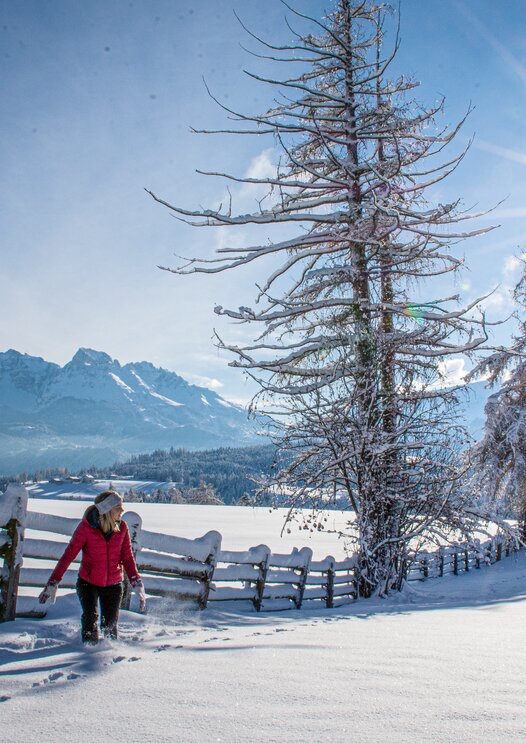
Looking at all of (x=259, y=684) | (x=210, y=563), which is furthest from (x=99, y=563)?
(x=210, y=563)

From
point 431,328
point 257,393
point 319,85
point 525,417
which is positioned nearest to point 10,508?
point 257,393

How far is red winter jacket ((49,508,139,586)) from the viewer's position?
482cm

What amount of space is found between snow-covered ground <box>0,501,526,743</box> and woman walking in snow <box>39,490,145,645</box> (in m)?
0.30

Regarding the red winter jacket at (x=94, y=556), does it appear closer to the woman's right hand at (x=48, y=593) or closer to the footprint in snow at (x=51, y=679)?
the woman's right hand at (x=48, y=593)

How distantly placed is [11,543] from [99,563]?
1.13 meters

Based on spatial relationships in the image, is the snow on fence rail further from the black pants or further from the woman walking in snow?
the black pants

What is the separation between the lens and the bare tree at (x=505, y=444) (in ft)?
63.0

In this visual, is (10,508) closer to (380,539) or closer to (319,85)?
(380,539)

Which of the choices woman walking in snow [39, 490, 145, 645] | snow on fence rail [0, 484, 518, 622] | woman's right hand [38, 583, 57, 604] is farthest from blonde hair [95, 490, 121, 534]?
snow on fence rail [0, 484, 518, 622]

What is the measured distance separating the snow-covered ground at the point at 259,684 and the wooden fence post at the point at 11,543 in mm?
304

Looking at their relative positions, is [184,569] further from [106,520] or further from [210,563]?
[106,520]

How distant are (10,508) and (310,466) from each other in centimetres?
610

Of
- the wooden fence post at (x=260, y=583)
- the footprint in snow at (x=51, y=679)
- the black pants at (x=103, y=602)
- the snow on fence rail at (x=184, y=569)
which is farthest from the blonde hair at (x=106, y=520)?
the wooden fence post at (x=260, y=583)

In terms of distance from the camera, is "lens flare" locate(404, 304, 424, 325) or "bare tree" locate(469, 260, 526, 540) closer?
"lens flare" locate(404, 304, 424, 325)
